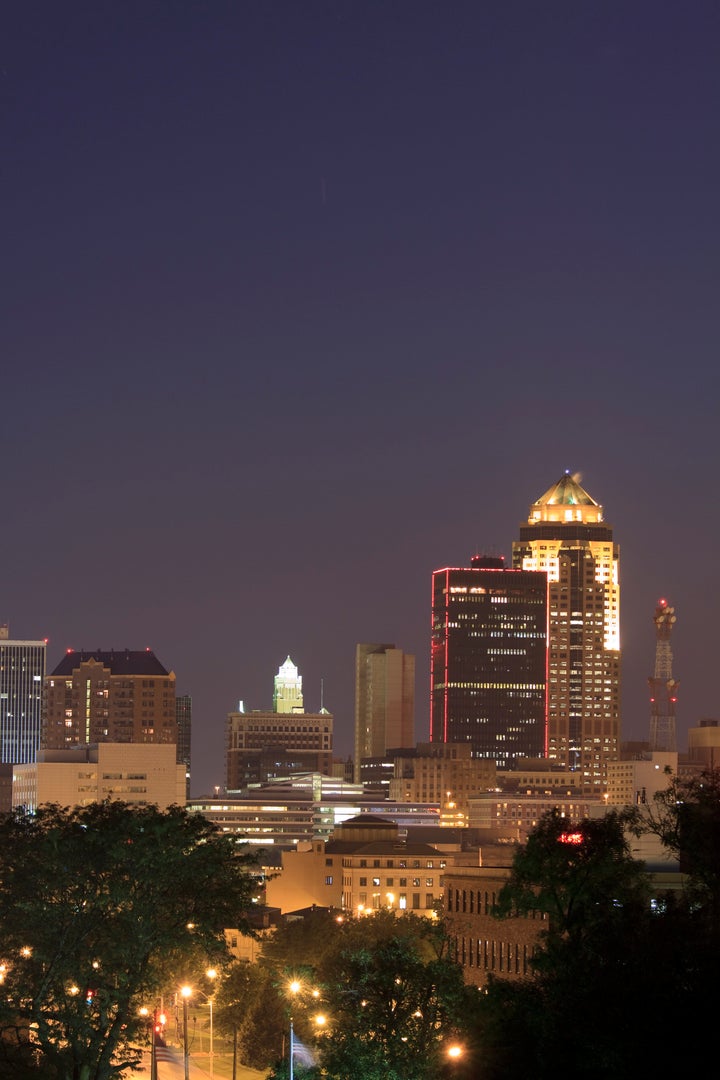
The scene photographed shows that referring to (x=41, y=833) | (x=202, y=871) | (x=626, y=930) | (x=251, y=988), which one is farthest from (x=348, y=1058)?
(x=251, y=988)

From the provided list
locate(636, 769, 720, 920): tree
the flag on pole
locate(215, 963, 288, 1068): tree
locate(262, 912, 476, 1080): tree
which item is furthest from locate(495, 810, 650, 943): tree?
locate(215, 963, 288, 1068): tree

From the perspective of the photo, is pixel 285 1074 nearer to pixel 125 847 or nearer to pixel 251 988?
pixel 125 847

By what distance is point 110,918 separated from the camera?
126625 mm

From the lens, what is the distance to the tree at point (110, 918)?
119 metres

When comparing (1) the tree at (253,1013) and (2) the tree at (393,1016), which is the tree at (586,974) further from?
(1) the tree at (253,1013)

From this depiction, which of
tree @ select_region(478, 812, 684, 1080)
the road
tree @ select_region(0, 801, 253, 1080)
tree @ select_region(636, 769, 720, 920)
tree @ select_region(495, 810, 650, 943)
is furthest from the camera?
the road

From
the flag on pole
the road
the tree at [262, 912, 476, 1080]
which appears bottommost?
the road

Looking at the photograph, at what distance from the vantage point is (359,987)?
118688mm

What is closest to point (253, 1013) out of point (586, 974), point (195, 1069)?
point (195, 1069)

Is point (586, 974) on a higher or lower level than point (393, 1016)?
higher

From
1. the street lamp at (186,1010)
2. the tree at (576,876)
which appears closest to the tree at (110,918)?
the street lamp at (186,1010)

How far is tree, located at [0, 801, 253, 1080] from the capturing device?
119 meters

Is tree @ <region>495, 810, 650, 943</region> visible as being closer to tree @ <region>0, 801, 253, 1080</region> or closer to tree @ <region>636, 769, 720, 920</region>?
tree @ <region>636, 769, 720, 920</region>

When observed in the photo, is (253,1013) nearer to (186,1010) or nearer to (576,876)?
(186,1010)
